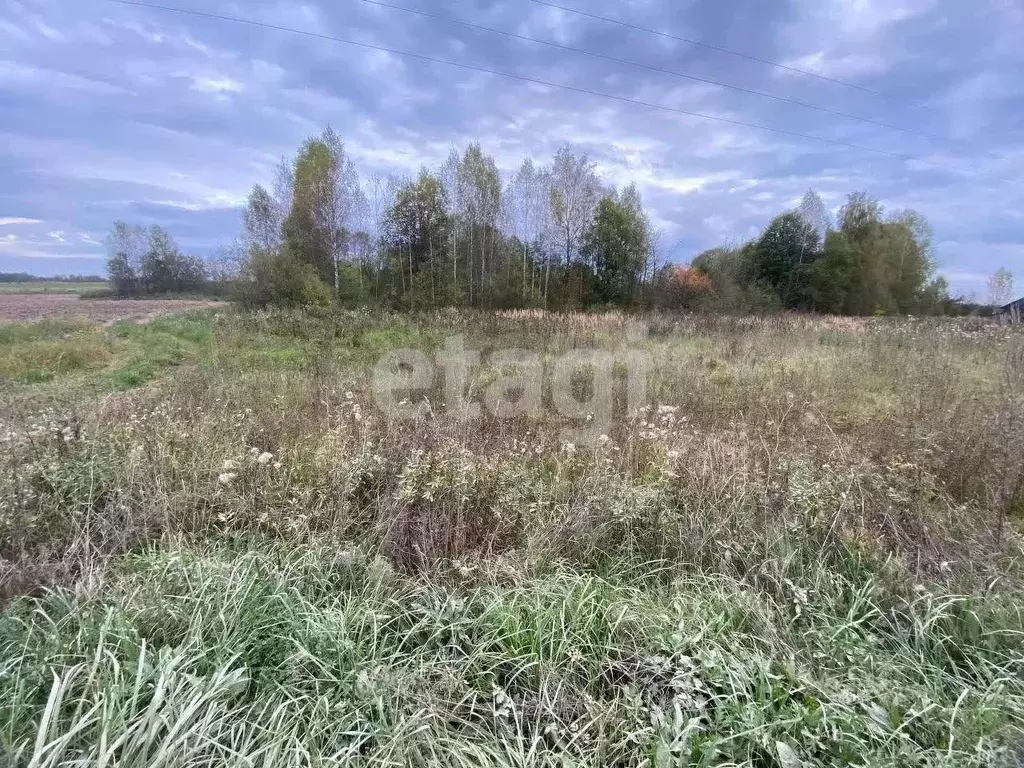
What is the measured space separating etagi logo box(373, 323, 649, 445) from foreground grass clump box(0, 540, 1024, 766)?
177 cm

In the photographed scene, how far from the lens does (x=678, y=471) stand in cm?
299

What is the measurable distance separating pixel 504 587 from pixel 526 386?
3.34m

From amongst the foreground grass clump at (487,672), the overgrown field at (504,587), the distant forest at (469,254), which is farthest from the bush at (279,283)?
the foreground grass clump at (487,672)

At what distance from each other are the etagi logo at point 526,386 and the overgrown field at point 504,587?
0.81 feet

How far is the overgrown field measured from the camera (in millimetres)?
1392

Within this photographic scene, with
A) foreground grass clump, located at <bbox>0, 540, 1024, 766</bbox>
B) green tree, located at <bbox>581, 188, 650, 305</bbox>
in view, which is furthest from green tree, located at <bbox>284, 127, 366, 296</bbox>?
foreground grass clump, located at <bbox>0, 540, 1024, 766</bbox>

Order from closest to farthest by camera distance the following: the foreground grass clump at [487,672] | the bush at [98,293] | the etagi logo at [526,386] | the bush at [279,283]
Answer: the foreground grass clump at [487,672] < the etagi logo at [526,386] < the bush at [279,283] < the bush at [98,293]

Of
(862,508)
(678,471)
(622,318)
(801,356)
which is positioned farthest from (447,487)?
(622,318)

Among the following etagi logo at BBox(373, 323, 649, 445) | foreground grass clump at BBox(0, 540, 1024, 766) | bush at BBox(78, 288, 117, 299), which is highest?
bush at BBox(78, 288, 117, 299)

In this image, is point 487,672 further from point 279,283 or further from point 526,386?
point 279,283

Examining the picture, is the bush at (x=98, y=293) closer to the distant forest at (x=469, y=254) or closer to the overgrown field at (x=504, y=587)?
the distant forest at (x=469, y=254)

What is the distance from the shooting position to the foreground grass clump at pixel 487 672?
1.34 m

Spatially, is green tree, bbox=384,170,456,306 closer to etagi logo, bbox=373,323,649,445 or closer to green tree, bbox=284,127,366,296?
green tree, bbox=284,127,366,296

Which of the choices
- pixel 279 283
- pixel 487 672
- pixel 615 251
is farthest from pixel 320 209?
pixel 487 672
